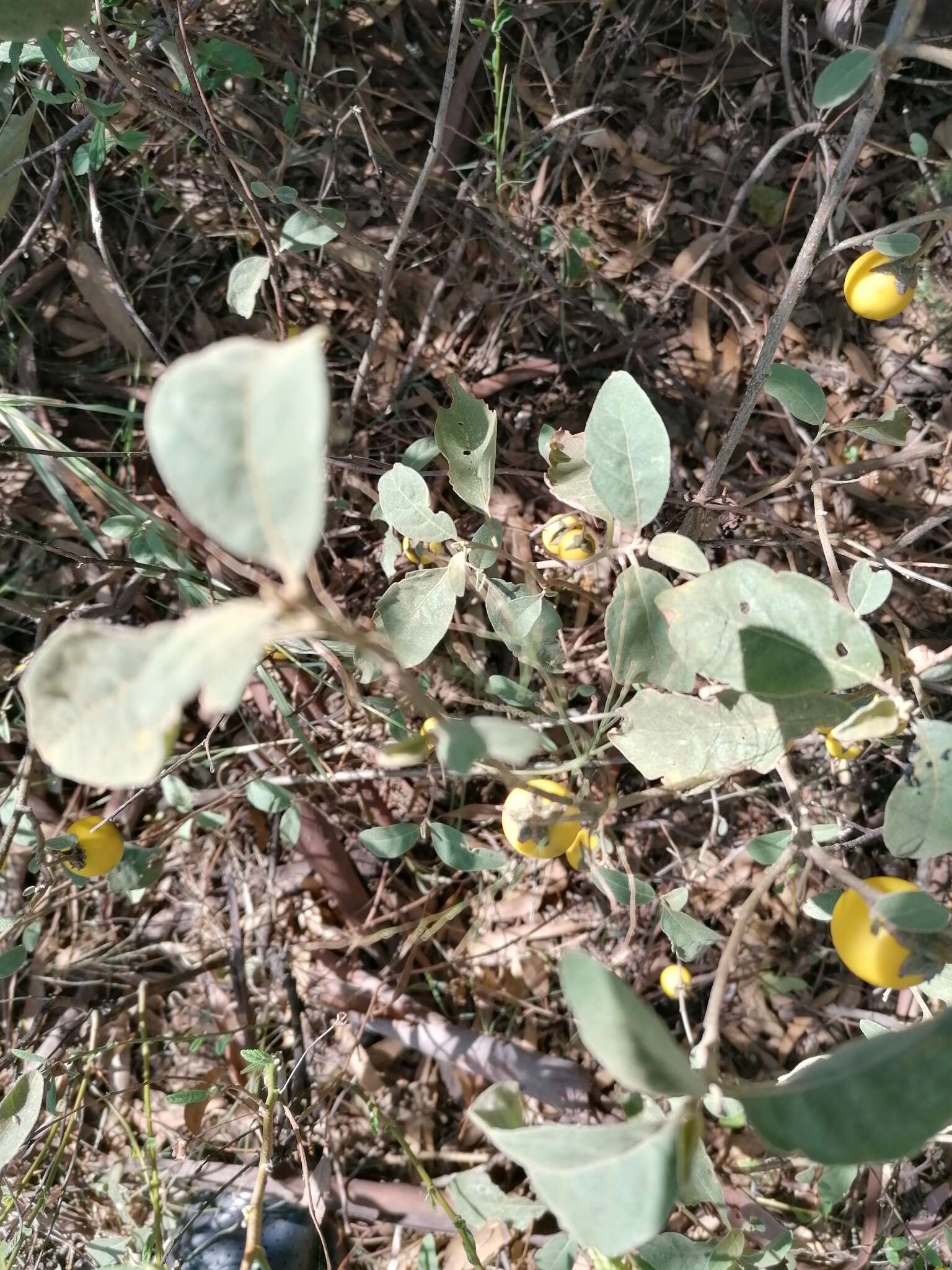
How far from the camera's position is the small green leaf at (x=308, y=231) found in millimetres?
1391

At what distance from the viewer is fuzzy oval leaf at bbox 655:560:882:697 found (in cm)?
Answer: 79

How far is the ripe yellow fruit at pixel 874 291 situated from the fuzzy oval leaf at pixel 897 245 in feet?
0.44

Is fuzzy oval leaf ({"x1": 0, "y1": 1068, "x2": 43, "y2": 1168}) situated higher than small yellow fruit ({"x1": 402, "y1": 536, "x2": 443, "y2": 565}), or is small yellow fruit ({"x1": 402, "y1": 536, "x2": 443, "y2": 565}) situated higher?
small yellow fruit ({"x1": 402, "y1": 536, "x2": 443, "y2": 565})

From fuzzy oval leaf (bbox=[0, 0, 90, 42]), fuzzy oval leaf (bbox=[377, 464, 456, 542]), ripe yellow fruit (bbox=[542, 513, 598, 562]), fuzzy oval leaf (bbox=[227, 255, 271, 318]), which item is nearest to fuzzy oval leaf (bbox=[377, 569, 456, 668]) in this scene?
fuzzy oval leaf (bbox=[377, 464, 456, 542])

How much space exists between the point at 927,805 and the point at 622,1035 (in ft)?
1.38

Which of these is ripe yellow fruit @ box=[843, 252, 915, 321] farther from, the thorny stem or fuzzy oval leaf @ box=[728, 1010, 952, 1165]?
the thorny stem

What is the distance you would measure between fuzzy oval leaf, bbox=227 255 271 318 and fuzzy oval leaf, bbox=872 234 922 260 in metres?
0.90

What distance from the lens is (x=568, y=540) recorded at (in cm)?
126

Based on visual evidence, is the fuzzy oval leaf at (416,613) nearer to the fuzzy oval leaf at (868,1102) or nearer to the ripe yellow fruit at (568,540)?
the ripe yellow fruit at (568,540)

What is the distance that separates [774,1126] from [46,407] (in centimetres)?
196

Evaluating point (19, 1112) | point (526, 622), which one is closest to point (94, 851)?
point (19, 1112)

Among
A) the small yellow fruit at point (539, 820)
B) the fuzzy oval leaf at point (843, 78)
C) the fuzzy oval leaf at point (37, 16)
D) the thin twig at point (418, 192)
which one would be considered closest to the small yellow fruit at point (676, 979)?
the small yellow fruit at point (539, 820)

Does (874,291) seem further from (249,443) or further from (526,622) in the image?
(249,443)

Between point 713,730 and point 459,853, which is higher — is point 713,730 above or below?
above
